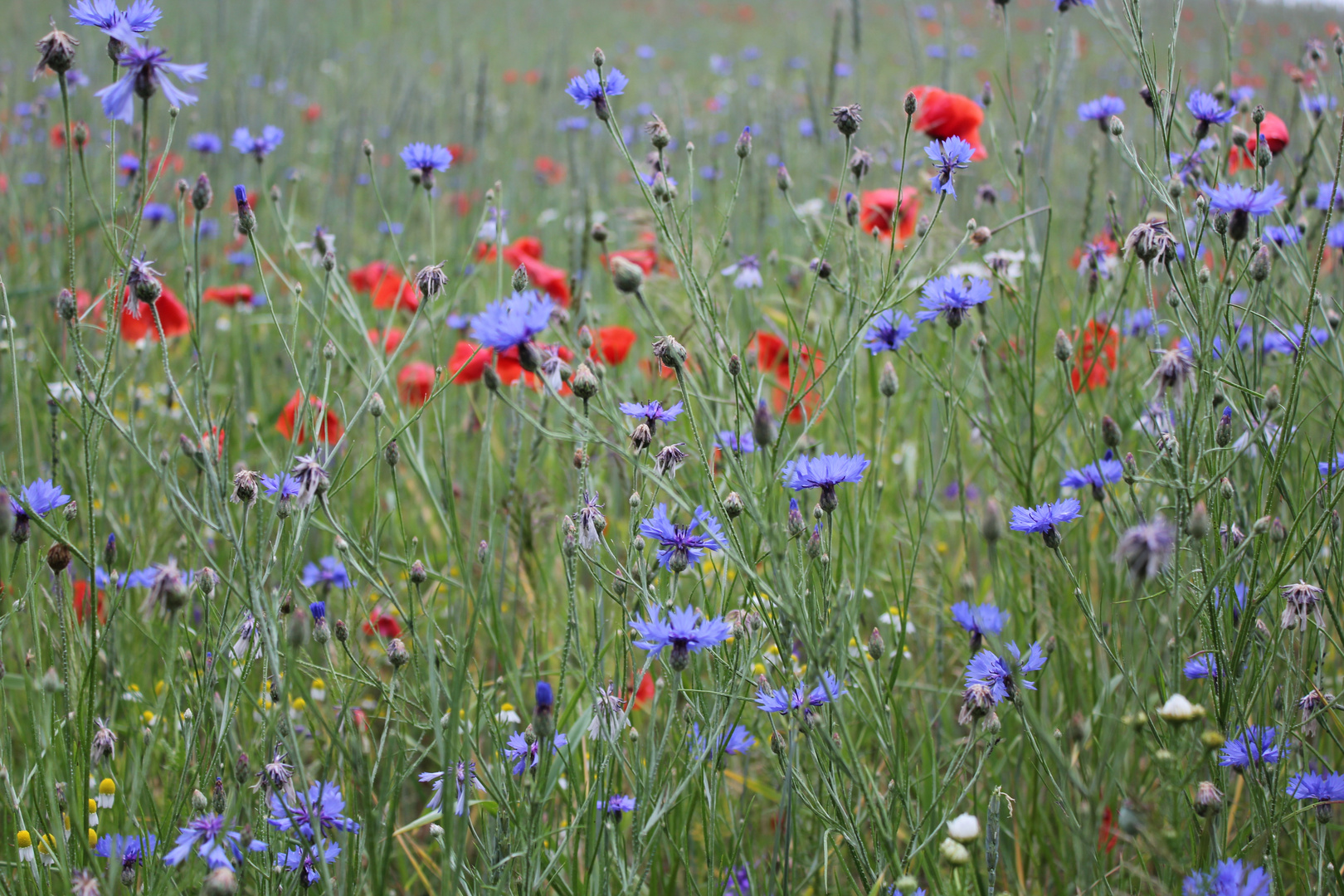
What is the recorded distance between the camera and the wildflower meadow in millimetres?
783

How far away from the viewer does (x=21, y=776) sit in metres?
1.10

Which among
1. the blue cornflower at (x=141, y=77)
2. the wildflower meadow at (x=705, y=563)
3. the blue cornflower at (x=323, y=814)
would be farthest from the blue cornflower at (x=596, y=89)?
the blue cornflower at (x=323, y=814)

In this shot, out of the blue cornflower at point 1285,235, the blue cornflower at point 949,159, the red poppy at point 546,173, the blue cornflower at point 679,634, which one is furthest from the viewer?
the red poppy at point 546,173

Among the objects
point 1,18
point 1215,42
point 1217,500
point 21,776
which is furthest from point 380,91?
point 1215,42

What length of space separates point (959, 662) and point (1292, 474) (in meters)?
0.50

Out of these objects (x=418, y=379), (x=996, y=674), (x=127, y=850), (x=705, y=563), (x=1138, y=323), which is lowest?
(x=705, y=563)

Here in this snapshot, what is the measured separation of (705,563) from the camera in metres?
1.66

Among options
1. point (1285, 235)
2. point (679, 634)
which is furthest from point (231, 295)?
point (1285, 235)

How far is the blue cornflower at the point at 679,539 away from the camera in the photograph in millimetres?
862

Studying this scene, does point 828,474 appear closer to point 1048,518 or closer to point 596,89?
point 1048,518

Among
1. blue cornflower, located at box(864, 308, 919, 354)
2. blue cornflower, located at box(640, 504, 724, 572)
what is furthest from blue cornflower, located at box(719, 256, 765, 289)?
blue cornflower, located at box(640, 504, 724, 572)

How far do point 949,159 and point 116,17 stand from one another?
29.6 inches

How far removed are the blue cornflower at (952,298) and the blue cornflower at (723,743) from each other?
492mm

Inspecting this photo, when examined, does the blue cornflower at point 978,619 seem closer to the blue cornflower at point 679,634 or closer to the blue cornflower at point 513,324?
the blue cornflower at point 679,634
